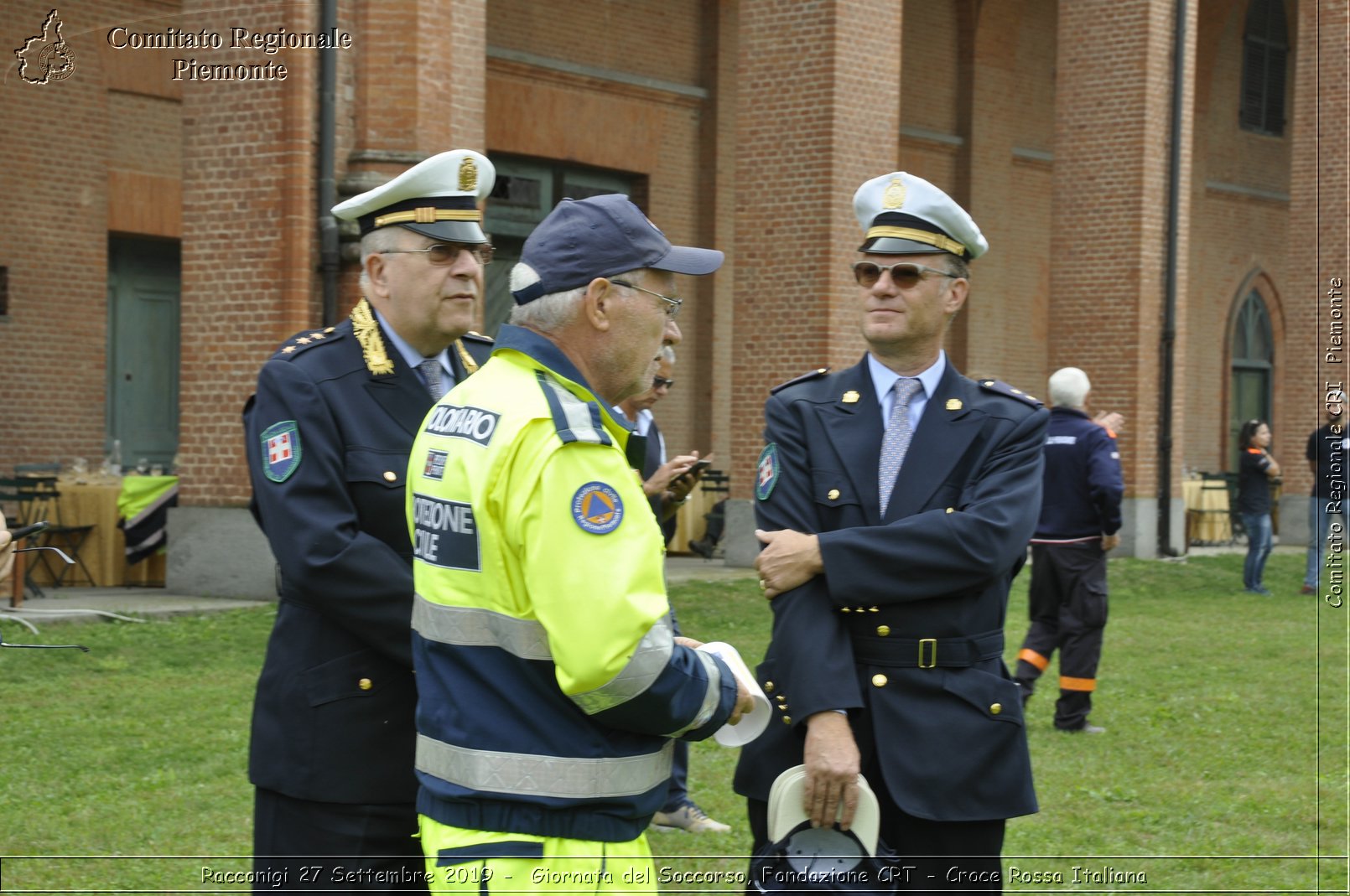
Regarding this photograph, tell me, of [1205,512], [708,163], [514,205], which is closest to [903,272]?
[514,205]

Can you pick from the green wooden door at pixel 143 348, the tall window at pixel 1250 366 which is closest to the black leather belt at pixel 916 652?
the green wooden door at pixel 143 348

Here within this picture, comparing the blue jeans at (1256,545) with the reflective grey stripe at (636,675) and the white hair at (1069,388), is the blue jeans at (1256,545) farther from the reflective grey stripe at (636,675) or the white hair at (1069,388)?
the reflective grey stripe at (636,675)

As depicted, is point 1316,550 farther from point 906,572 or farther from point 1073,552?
point 906,572

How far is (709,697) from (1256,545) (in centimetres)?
1578

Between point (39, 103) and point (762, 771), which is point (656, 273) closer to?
point (762, 771)

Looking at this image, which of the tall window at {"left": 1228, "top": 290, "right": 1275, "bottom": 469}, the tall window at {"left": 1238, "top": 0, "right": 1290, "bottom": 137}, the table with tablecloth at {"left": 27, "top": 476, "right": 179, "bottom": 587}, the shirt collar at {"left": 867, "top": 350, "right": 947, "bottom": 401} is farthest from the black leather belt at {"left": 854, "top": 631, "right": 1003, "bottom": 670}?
the tall window at {"left": 1238, "top": 0, "right": 1290, "bottom": 137}

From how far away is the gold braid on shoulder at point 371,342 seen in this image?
337 cm

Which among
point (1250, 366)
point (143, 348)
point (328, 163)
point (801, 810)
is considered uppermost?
point (328, 163)

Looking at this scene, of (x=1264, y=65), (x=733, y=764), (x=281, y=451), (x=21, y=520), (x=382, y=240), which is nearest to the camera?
(x=281, y=451)

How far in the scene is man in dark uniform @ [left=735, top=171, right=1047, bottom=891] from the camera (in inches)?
128

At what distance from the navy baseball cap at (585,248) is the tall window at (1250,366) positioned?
29.3 meters

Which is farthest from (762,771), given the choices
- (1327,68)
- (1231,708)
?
(1327,68)

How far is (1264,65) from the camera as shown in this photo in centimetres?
2978

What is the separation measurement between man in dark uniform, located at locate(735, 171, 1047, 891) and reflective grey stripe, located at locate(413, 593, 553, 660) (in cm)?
98
